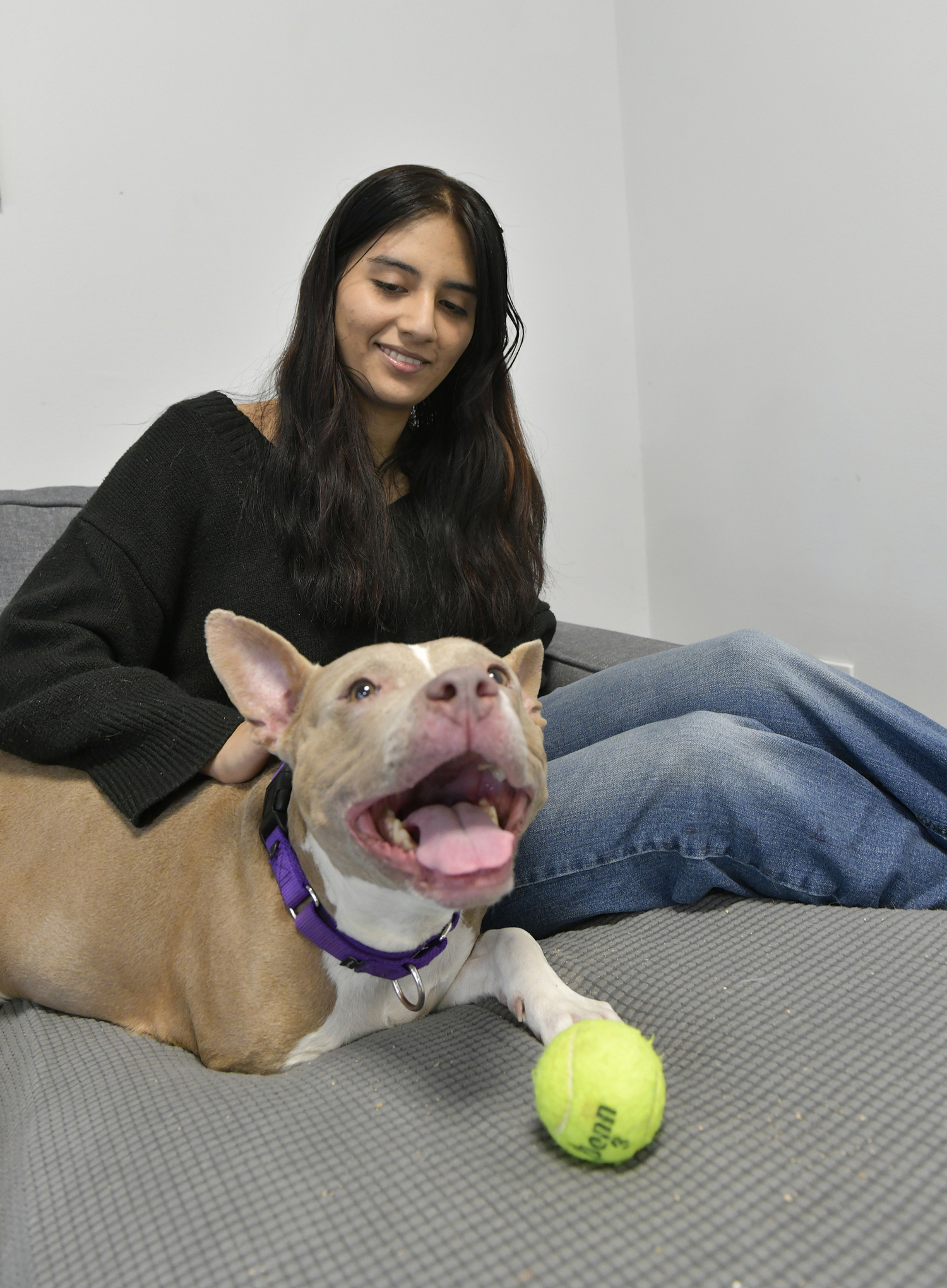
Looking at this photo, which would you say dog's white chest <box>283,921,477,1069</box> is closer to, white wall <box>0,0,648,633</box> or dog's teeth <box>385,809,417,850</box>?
dog's teeth <box>385,809,417,850</box>

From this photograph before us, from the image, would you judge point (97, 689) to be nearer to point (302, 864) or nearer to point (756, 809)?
point (302, 864)

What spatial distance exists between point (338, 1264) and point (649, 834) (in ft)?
2.49

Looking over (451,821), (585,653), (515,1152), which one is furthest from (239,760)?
(585,653)

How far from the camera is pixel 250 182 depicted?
8.41 ft

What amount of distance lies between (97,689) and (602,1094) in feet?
2.99

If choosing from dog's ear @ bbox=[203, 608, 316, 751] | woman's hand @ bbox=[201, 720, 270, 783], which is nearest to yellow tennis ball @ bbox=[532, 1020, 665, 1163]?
dog's ear @ bbox=[203, 608, 316, 751]

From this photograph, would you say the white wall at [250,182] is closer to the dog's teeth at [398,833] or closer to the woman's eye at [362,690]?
the woman's eye at [362,690]

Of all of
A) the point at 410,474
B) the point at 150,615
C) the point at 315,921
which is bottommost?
the point at 315,921

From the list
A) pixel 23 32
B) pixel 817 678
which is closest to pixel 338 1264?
pixel 817 678

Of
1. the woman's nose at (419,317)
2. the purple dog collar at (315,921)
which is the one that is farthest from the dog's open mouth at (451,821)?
the woman's nose at (419,317)

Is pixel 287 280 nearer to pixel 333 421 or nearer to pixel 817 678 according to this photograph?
pixel 333 421

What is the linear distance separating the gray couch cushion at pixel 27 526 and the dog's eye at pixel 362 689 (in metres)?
1.12

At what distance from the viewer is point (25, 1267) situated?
87cm

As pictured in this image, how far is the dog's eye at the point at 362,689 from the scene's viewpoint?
3.54 ft
